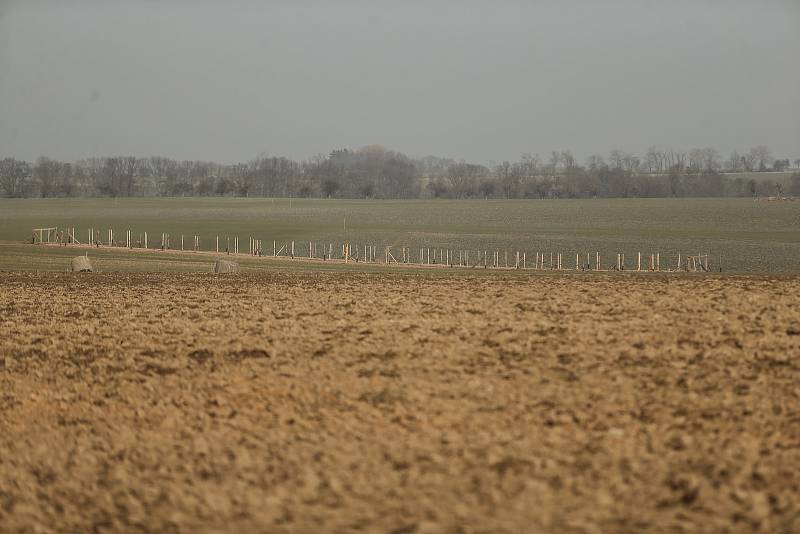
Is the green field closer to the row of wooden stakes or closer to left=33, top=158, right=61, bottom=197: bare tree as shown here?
the row of wooden stakes

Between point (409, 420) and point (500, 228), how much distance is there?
82.9 meters

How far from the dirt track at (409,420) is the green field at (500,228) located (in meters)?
24.9

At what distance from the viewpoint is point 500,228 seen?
9369cm

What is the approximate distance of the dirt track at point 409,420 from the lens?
8930 millimetres

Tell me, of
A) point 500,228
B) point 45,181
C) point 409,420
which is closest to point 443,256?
point 500,228

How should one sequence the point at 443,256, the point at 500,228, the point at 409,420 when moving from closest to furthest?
1. the point at 409,420
2. the point at 443,256
3. the point at 500,228

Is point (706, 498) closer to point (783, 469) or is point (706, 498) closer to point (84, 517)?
point (783, 469)

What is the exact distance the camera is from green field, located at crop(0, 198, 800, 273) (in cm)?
6511

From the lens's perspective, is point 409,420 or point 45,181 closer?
point 409,420

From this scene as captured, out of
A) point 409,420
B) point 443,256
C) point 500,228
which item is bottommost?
point 443,256

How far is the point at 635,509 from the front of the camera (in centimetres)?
877

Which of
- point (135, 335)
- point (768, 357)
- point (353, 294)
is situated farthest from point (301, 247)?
point (768, 357)

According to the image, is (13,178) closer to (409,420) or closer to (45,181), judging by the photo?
(45,181)

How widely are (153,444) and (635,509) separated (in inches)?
Answer: 215
